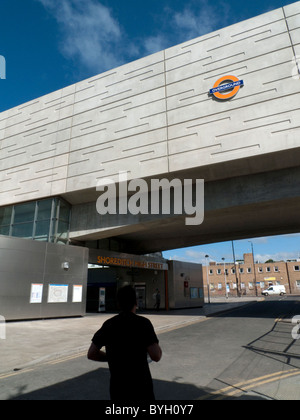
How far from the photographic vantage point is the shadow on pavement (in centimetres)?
456

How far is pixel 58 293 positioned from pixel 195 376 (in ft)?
47.8

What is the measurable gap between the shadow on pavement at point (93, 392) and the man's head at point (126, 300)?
104 inches

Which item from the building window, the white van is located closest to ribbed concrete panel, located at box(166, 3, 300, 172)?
the building window

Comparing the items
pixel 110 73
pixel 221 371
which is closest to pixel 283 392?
pixel 221 371

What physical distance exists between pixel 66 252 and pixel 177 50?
1622 cm

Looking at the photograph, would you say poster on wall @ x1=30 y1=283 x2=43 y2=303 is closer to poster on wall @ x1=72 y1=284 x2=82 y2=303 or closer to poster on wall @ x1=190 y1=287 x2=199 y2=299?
poster on wall @ x1=72 y1=284 x2=82 y2=303

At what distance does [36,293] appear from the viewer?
56.2 feet

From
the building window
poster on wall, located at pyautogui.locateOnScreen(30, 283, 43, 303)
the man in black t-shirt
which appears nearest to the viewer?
the man in black t-shirt

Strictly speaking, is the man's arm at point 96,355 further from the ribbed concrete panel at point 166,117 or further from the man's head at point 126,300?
the ribbed concrete panel at point 166,117

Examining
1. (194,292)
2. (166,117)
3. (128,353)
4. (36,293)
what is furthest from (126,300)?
(194,292)

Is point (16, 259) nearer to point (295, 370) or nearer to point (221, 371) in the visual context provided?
point (221, 371)

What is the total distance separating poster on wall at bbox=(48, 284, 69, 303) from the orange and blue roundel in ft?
51.3

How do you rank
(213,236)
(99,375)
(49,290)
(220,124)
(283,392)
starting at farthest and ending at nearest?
1. (213,236)
2. (49,290)
3. (220,124)
4. (99,375)
5. (283,392)

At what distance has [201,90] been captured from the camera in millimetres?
18266
